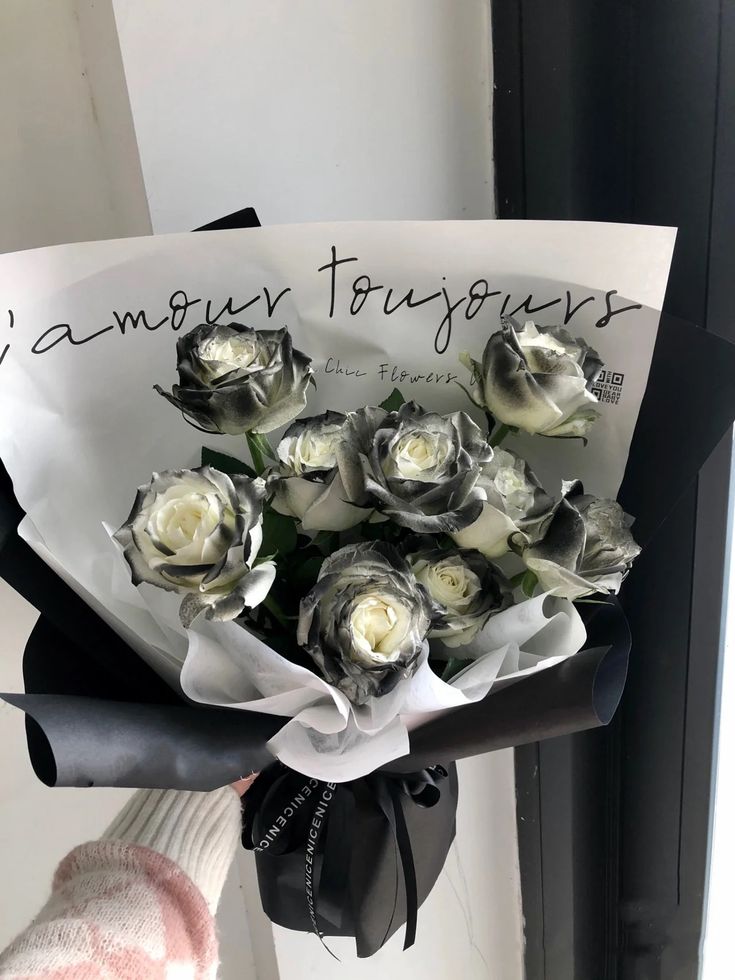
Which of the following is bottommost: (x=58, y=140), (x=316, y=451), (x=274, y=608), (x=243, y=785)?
(x=243, y=785)

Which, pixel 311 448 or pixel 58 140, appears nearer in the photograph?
pixel 311 448

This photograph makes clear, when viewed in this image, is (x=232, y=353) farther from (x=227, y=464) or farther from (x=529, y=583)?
(x=529, y=583)

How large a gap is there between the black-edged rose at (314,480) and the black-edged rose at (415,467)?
0.04ft

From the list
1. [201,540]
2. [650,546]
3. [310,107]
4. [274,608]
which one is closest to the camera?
[201,540]

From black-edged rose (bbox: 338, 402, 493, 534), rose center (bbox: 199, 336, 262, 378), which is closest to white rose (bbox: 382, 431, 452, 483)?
black-edged rose (bbox: 338, 402, 493, 534)

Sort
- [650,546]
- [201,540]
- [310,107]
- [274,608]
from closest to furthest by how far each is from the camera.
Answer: [201,540], [274,608], [310,107], [650,546]

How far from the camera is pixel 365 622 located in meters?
0.43

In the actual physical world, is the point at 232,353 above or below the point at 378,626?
above

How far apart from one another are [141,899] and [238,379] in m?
0.38

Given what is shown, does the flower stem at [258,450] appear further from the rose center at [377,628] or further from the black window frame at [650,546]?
the black window frame at [650,546]

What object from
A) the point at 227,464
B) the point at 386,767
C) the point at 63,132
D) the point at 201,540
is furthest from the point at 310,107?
the point at 386,767

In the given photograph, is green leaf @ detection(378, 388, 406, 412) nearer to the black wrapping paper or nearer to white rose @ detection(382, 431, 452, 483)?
white rose @ detection(382, 431, 452, 483)

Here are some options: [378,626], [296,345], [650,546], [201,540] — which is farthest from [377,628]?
[650,546]

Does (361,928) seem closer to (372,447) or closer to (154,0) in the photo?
(372,447)
